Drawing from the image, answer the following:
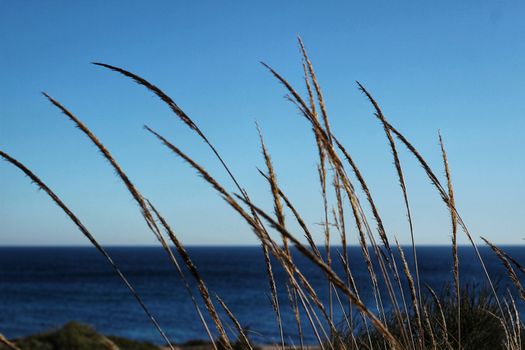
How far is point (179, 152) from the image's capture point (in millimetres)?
1557

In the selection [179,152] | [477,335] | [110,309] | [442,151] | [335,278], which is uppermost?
[442,151]

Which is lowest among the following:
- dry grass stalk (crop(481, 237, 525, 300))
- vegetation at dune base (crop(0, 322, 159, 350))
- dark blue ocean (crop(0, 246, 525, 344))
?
dark blue ocean (crop(0, 246, 525, 344))

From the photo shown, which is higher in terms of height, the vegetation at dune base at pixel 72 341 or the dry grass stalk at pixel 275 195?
the dry grass stalk at pixel 275 195

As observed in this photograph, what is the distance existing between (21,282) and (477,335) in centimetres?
7836

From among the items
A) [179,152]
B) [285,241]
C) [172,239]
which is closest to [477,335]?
[285,241]

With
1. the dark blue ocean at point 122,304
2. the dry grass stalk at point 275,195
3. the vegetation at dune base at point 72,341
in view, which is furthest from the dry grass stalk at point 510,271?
the dark blue ocean at point 122,304

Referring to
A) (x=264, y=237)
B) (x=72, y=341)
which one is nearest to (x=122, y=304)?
(x=72, y=341)

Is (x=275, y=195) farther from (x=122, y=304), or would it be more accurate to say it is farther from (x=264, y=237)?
(x=122, y=304)

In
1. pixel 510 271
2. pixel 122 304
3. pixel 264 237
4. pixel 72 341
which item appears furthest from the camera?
pixel 122 304

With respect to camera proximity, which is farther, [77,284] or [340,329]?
[77,284]

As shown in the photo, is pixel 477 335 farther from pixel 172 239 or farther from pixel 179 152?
pixel 179 152

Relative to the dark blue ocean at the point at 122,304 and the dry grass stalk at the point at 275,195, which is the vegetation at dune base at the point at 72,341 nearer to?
the dark blue ocean at the point at 122,304

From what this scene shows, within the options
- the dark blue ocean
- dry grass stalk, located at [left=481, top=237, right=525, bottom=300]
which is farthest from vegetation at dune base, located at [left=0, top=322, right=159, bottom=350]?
dry grass stalk, located at [left=481, top=237, right=525, bottom=300]

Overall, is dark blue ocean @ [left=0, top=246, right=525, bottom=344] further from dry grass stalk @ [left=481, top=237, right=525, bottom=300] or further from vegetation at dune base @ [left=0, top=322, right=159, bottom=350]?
dry grass stalk @ [left=481, top=237, right=525, bottom=300]
